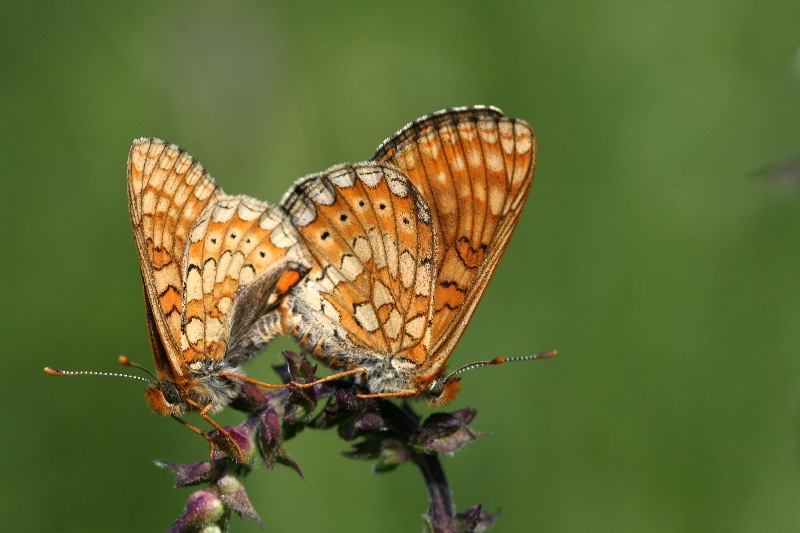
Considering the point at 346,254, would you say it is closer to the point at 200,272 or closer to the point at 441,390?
the point at 200,272

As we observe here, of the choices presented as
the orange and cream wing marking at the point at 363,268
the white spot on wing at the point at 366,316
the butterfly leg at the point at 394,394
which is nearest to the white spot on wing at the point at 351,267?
the orange and cream wing marking at the point at 363,268

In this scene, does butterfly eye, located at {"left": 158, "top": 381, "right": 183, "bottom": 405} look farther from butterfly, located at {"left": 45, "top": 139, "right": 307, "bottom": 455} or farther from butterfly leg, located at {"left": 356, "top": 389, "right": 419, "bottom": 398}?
butterfly leg, located at {"left": 356, "top": 389, "right": 419, "bottom": 398}

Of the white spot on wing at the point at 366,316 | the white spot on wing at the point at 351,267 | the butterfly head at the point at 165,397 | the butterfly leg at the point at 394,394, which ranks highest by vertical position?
the white spot on wing at the point at 351,267

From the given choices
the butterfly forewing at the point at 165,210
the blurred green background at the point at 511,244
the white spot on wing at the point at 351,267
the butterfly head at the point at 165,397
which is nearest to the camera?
the butterfly head at the point at 165,397

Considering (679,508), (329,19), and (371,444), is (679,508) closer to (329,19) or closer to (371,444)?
(371,444)

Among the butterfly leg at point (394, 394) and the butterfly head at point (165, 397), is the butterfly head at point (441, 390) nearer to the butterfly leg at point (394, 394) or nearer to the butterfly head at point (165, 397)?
the butterfly leg at point (394, 394)
